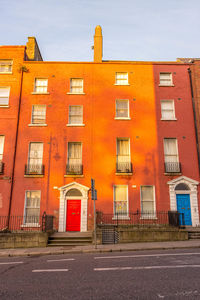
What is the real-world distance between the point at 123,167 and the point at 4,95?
12.1 metres

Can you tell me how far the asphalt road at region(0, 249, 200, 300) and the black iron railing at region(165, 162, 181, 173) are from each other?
9.07 meters

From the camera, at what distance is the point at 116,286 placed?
208 inches

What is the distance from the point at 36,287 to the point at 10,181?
12.1 meters

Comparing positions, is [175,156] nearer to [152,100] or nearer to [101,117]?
[152,100]

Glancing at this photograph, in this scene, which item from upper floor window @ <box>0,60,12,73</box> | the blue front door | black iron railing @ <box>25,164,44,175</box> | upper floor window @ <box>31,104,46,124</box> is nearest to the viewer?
the blue front door

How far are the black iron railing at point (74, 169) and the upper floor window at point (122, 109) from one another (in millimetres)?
5545

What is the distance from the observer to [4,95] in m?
18.4

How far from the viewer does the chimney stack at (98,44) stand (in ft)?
66.2

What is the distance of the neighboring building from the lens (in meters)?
16.2

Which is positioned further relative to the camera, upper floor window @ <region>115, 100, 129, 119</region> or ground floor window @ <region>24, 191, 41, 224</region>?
upper floor window @ <region>115, 100, 129, 119</region>

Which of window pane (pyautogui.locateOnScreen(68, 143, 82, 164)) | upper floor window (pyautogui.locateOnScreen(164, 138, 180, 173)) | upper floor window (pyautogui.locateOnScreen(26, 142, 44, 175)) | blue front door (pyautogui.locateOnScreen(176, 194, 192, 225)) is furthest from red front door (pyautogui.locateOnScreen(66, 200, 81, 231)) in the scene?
blue front door (pyautogui.locateOnScreen(176, 194, 192, 225))

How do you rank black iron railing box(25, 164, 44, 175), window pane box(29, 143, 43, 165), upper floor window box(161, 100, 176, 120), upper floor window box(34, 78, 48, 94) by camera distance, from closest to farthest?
black iron railing box(25, 164, 44, 175), window pane box(29, 143, 43, 165), upper floor window box(161, 100, 176, 120), upper floor window box(34, 78, 48, 94)

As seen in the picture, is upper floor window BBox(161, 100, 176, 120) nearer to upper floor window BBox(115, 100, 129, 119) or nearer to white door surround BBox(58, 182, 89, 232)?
upper floor window BBox(115, 100, 129, 119)

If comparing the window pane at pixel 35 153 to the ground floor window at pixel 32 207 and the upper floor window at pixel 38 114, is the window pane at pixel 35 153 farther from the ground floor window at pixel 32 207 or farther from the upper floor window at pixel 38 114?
the ground floor window at pixel 32 207
